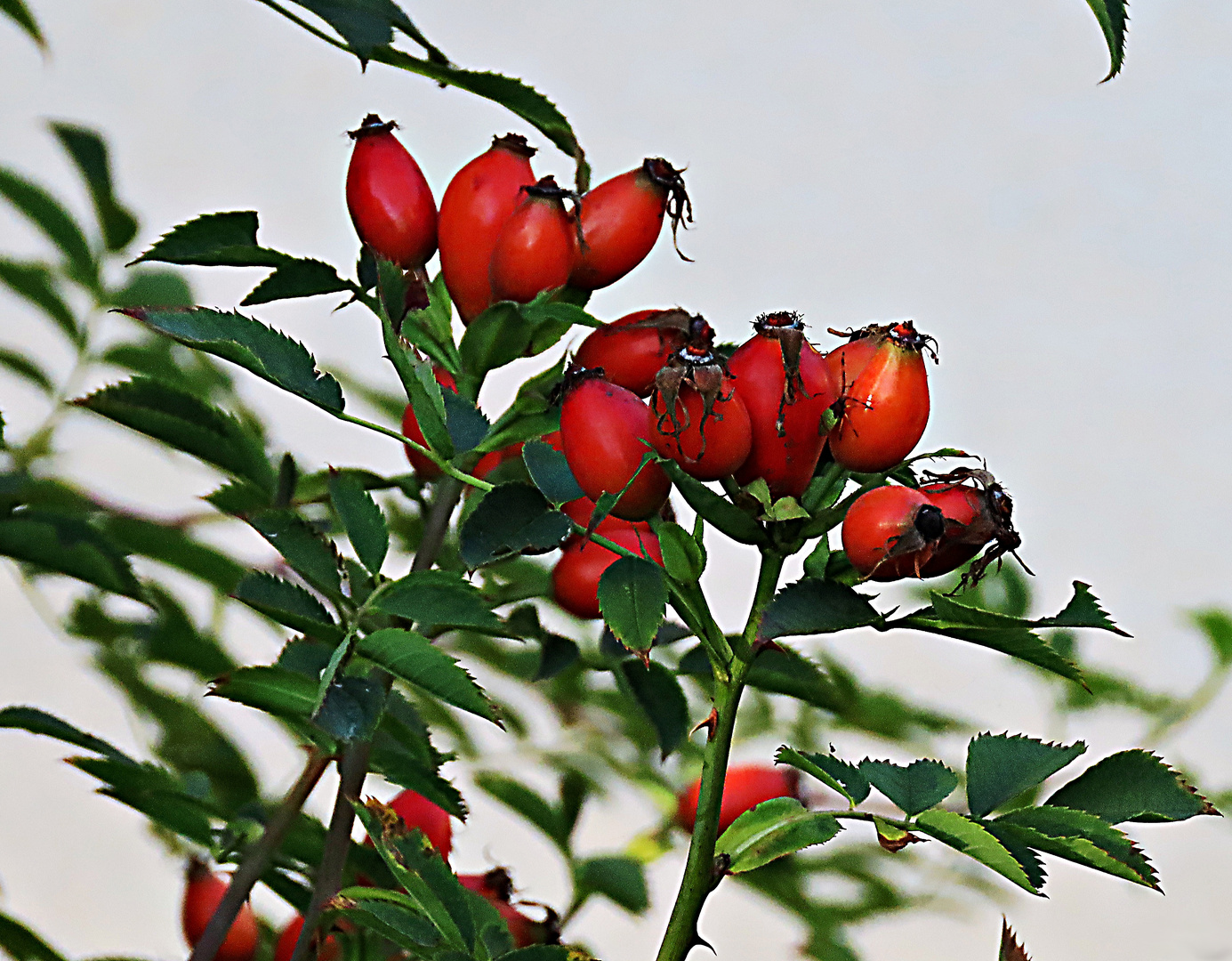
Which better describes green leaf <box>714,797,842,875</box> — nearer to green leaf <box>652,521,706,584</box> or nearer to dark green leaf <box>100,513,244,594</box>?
green leaf <box>652,521,706,584</box>

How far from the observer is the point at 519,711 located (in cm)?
72

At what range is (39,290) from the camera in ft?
2.14

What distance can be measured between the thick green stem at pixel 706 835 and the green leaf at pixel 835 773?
0.04 feet

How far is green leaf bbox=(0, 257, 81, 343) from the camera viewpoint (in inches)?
25.6

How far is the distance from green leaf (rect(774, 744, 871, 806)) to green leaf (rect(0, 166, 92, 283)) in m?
0.51

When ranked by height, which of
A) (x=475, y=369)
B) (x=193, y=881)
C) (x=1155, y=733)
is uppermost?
(x=1155, y=733)

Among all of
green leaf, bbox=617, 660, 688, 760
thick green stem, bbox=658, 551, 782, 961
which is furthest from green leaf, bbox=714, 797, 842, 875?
green leaf, bbox=617, 660, 688, 760

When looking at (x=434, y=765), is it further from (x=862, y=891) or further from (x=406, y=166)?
(x=862, y=891)

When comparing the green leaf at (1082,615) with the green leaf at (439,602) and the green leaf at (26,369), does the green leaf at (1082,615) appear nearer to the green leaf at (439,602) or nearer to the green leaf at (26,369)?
the green leaf at (439,602)

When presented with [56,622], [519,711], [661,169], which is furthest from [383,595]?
[519,711]

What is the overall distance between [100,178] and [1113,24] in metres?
0.47

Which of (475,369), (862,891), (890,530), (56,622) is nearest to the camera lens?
(890,530)

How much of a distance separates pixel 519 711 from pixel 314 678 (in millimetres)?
413

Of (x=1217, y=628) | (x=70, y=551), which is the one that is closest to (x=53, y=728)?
(x=70, y=551)
